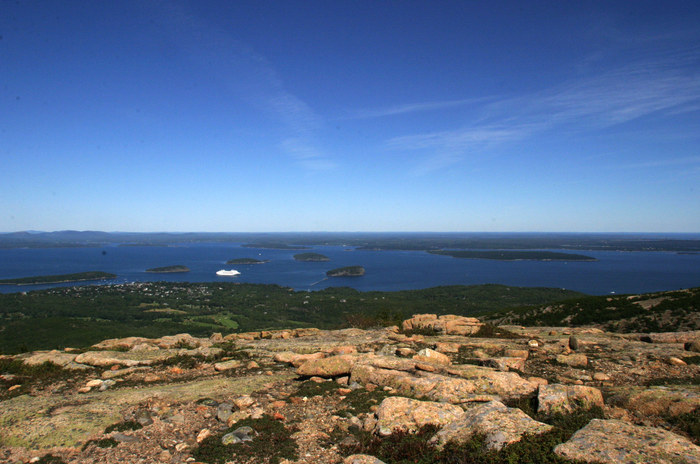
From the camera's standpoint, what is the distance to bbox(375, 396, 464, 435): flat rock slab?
6285mm

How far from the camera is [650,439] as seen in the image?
4.83 metres

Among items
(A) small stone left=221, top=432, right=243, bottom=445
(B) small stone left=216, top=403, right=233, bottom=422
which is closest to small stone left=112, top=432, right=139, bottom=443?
(B) small stone left=216, top=403, right=233, bottom=422

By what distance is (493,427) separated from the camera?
564 centimetres

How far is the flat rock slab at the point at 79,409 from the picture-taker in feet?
20.3

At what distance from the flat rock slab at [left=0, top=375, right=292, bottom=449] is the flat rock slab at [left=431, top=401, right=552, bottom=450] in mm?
5309

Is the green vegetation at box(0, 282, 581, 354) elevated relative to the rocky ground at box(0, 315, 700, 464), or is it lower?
lower

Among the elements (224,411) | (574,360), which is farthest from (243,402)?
(574,360)

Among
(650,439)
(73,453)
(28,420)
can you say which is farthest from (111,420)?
(650,439)

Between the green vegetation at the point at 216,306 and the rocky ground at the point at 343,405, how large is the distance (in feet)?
149

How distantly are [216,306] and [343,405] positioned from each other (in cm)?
9232

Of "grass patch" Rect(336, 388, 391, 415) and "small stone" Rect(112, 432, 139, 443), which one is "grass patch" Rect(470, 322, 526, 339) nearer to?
"grass patch" Rect(336, 388, 391, 415)

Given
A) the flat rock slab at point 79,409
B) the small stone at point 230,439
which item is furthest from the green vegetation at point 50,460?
the small stone at point 230,439

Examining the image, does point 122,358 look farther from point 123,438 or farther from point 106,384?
point 123,438

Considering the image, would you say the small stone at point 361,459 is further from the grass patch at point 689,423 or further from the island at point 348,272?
the island at point 348,272
